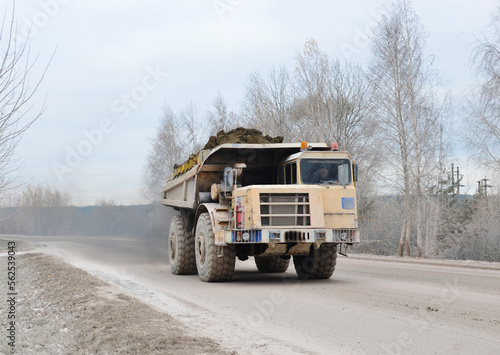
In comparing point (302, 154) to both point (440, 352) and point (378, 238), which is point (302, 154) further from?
point (378, 238)

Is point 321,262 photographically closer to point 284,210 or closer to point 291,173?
point 284,210

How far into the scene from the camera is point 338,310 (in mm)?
8094

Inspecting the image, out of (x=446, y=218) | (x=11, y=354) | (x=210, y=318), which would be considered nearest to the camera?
(x=11, y=354)

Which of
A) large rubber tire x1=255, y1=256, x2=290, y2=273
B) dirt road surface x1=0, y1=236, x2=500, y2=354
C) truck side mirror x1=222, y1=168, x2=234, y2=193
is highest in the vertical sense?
truck side mirror x1=222, y1=168, x2=234, y2=193

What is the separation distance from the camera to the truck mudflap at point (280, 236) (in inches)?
421

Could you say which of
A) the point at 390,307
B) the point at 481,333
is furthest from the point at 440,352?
the point at 390,307

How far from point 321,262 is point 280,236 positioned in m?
1.90

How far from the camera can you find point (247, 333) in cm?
660

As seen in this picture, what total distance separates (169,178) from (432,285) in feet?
29.2

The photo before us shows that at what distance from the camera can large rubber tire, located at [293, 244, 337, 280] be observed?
39.4ft

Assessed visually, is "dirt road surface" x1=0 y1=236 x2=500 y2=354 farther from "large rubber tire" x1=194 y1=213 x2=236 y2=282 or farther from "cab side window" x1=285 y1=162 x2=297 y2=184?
"cab side window" x1=285 y1=162 x2=297 y2=184

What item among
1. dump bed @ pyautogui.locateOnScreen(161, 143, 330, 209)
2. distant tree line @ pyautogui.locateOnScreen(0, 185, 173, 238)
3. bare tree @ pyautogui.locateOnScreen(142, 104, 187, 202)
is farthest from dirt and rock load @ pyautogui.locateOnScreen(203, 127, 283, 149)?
distant tree line @ pyautogui.locateOnScreen(0, 185, 173, 238)

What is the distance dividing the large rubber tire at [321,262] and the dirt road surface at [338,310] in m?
0.34

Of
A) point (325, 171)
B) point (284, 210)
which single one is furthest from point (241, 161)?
point (284, 210)
